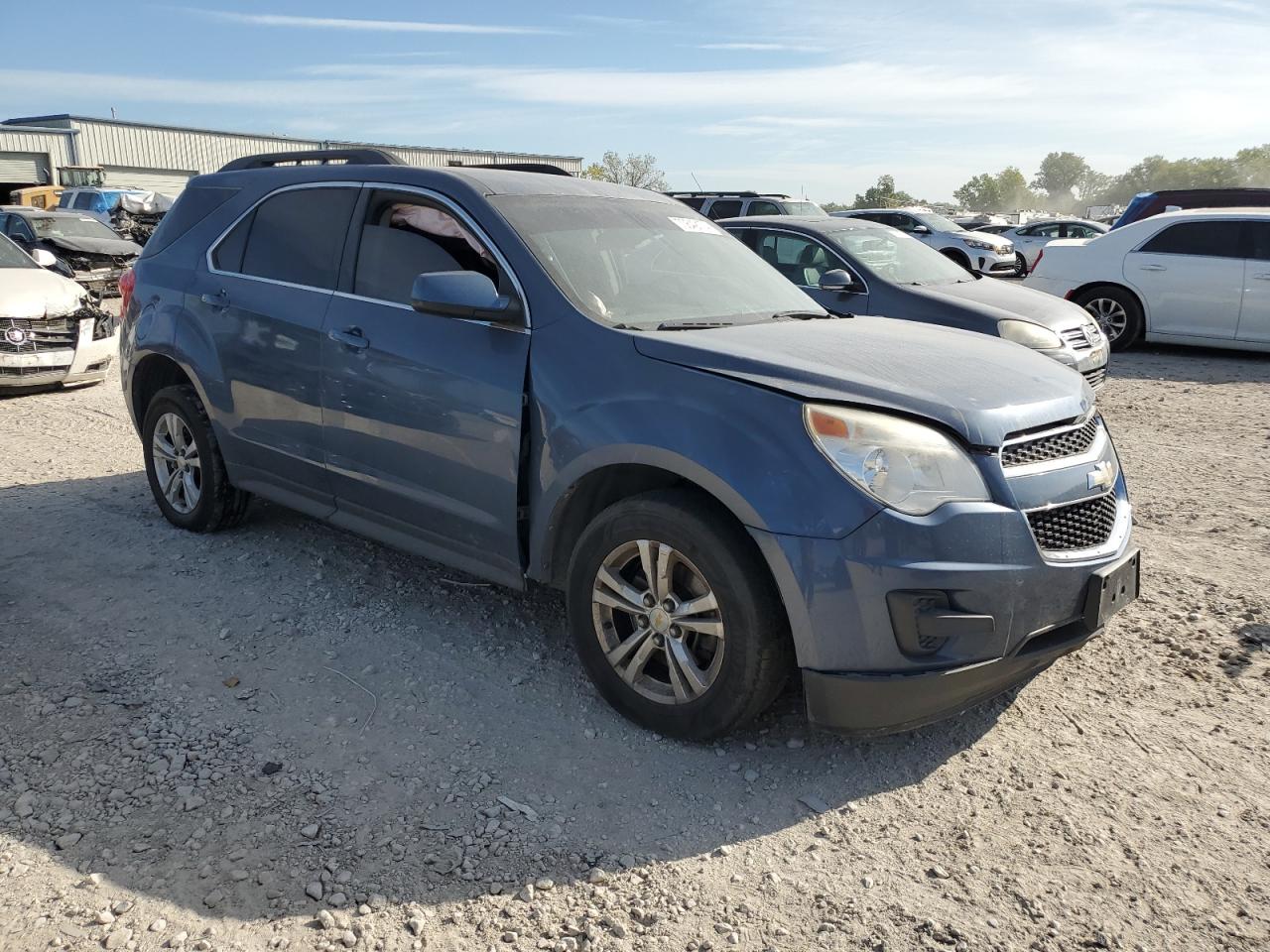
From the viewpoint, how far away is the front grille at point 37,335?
884 centimetres

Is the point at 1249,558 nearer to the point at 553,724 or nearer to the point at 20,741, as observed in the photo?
the point at 553,724

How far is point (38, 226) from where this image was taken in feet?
58.1

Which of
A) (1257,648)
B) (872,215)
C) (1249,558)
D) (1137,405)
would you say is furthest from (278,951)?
(872,215)

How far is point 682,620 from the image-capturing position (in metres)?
3.25

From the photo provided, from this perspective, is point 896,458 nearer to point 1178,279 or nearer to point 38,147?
point 1178,279

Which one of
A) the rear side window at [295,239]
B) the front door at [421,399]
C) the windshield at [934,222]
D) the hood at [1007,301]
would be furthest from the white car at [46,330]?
the windshield at [934,222]

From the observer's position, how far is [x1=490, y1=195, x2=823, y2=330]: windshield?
149 inches

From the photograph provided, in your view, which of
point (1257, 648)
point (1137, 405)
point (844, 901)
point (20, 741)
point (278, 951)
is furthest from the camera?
point (1137, 405)

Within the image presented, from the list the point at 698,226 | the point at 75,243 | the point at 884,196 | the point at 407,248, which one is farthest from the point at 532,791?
the point at 884,196

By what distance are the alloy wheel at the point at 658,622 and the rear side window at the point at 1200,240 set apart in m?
10.5

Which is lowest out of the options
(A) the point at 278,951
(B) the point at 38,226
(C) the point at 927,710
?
(A) the point at 278,951

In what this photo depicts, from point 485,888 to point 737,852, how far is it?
0.70 metres

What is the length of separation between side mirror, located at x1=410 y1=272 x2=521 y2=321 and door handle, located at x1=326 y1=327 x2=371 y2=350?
0.56 meters

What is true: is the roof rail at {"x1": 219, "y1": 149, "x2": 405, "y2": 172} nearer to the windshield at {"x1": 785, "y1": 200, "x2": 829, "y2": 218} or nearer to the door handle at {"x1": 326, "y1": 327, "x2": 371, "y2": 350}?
the door handle at {"x1": 326, "y1": 327, "x2": 371, "y2": 350}
